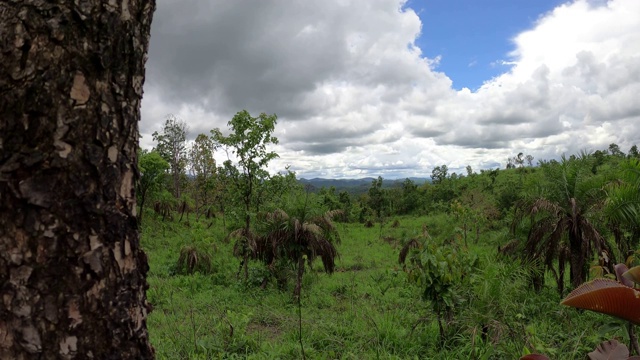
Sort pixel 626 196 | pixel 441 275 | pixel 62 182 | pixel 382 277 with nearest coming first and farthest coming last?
pixel 62 182
pixel 441 275
pixel 626 196
pixel 382 277

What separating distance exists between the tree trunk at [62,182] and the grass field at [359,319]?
195cm

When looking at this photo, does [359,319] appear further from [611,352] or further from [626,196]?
[611,352]

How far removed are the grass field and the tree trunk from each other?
195 cm

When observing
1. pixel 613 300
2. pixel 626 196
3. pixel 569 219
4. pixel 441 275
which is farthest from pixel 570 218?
Answer: pixel 613 300

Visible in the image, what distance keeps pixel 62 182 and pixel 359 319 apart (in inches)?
271

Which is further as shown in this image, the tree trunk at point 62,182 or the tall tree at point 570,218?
the tall tree at point 570,218

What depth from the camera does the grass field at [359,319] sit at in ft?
16.7

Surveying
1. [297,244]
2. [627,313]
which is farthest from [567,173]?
[627,313]

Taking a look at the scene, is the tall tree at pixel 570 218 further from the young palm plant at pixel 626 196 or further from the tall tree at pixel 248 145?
the tall tree at pixel 248 145

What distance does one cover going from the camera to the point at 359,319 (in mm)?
7289

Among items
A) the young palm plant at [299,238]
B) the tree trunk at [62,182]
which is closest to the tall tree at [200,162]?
the young palm plant at [299,238]

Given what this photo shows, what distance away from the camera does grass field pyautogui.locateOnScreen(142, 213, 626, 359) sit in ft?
16.7

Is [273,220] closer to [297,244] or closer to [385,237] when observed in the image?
[297,244]

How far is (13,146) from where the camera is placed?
102 centimetres
